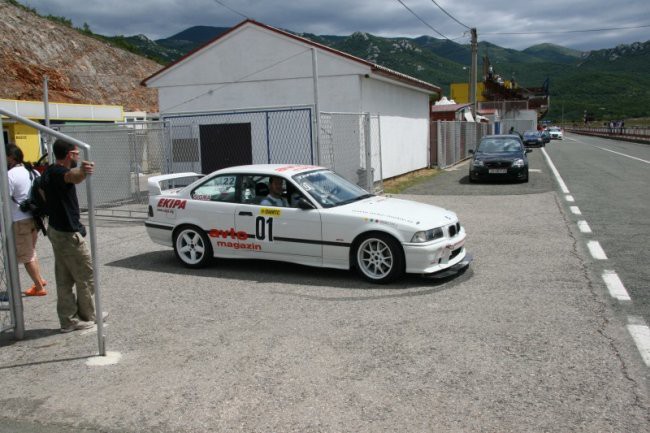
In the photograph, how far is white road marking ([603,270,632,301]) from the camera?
5871 mm

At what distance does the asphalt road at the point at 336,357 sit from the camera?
3580 mm

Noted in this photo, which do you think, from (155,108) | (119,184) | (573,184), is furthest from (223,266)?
(155,108)

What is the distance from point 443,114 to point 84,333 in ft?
91.5

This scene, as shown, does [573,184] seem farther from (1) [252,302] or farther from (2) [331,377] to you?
(2) [331,377]

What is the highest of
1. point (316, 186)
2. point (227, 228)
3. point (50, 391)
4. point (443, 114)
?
point (443, 114)

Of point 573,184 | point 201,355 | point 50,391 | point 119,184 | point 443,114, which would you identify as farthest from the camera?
point 443,114

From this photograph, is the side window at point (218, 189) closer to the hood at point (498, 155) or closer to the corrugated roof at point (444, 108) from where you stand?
the hood at point (498, 155)

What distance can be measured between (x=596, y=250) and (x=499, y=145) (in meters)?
11.8

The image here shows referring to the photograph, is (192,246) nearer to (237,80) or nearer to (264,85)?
(264,85)

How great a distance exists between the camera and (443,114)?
31.0 meters

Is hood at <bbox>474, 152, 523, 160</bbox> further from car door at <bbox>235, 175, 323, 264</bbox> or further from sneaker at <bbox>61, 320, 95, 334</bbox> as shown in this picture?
sneaker at <bbox>61, 320, 95, 334</bbox>

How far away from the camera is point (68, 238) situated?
5.10 meters

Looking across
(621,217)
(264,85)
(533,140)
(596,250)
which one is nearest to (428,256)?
(596,250)

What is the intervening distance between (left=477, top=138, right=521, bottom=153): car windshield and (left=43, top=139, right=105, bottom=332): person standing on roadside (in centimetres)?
1587
